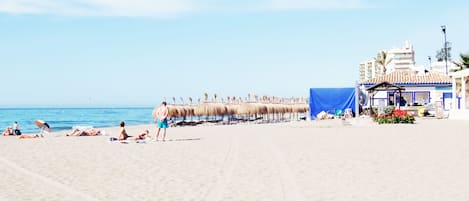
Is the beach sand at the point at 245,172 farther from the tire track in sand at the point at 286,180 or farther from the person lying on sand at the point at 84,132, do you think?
the person lying on sand at the point at 84,132

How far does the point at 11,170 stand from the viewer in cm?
1038

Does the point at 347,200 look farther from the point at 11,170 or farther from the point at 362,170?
the point at 11,170

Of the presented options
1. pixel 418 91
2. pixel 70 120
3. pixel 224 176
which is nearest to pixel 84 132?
pixel 224 176

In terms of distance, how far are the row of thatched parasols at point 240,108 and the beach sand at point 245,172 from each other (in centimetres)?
1858

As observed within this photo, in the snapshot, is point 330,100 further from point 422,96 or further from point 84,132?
point 84,132

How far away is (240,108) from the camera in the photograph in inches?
1496

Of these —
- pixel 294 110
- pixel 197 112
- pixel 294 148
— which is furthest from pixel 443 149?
pixel 294 110

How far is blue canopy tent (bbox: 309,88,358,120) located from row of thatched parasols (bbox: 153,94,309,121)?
5.19 meters

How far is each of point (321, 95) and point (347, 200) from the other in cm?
2841

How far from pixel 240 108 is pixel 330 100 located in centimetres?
600

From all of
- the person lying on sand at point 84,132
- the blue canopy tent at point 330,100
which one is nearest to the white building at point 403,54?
the blue canopy tent at point 330,100

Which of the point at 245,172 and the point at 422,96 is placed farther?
the point at 422,96

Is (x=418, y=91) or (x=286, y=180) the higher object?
(x=418, y=91)

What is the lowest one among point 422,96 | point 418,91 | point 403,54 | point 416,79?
point 422,96
